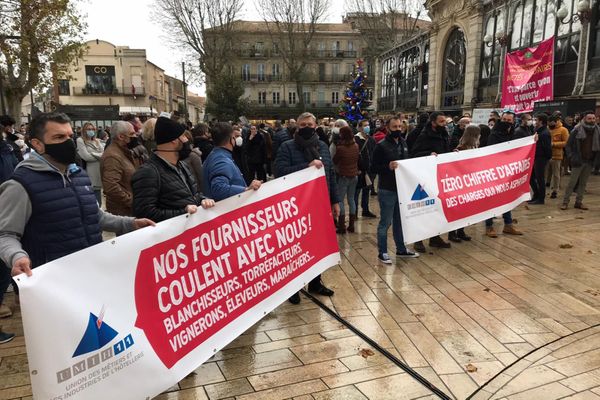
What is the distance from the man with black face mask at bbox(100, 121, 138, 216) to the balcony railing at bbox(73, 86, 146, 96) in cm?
5861

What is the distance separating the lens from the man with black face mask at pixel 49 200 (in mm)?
2543

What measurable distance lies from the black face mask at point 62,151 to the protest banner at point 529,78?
13.7 meters

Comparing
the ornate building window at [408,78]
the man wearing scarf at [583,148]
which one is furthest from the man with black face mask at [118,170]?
the ornate building window at [408,78]

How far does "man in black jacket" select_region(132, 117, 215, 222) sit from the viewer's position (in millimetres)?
3000

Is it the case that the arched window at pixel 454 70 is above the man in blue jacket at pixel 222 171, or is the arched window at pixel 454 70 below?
above

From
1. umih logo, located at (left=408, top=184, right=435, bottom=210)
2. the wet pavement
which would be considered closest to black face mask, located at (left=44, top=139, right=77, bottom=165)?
the wet pavement

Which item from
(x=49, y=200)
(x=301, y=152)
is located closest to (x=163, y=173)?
(x=49, y=200)

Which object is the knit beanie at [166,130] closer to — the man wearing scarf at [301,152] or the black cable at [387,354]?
the man wearing scarf at [301,152]

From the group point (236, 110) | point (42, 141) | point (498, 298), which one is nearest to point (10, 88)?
point (236, 110)

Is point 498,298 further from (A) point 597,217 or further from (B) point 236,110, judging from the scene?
(B) point 236,110

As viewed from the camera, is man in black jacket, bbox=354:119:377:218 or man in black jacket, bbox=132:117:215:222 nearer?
man in black jacket, bbox=132:117:215:222

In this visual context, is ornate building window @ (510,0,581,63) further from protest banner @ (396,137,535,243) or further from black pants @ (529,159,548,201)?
protest banner @ (396,137,535,243)

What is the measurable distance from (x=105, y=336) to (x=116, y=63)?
64.1m

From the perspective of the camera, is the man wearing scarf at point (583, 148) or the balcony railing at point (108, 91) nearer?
the man wearing scarf at point (583, 148)
